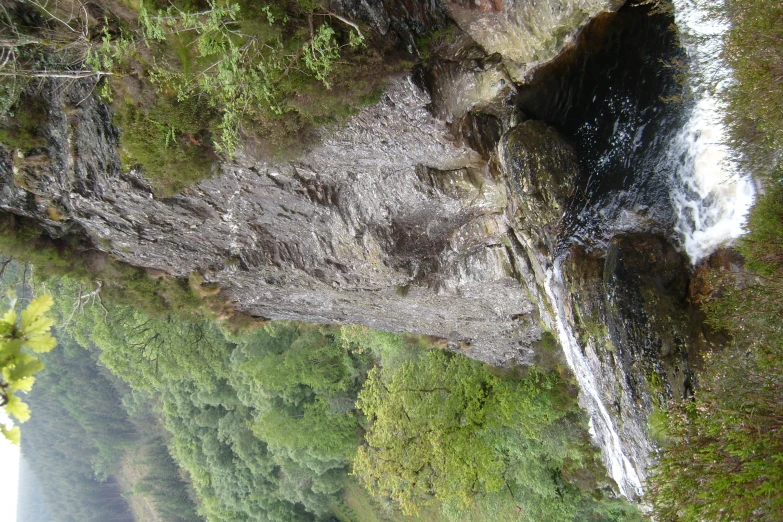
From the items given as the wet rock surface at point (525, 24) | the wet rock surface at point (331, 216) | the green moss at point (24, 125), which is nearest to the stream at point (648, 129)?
the wet rock surface at point (525, 24)

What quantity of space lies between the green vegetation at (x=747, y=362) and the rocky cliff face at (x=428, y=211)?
636 millimetres

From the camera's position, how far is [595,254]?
7.54m

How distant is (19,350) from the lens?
3148 mm

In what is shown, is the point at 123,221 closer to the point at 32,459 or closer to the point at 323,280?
the point at 323,280

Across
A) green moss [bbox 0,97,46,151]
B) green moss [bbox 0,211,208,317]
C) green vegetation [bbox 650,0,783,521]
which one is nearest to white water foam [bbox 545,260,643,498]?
green vegetation [bbox 650,0,783,521]

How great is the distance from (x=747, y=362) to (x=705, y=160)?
2.62m

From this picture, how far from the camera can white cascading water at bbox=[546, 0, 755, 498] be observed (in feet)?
19.3

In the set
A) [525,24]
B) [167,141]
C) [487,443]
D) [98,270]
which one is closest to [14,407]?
[167,141]

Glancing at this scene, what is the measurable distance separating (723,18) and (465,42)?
118 inches

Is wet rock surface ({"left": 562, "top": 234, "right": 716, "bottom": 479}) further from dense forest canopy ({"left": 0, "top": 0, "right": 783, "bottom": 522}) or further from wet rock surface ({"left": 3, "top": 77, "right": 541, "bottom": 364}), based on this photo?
wet rock surface ({"left": 3, "top": 77, "right": 541, "bottom": 364})

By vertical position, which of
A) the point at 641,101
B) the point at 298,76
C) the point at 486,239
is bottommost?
the point at 486,239

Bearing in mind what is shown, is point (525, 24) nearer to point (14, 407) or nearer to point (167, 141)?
point (167, 141)

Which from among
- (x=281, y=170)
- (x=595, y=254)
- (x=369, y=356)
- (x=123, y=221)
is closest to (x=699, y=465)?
(x=595, y=254)

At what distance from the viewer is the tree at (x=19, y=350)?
3.03 meters
